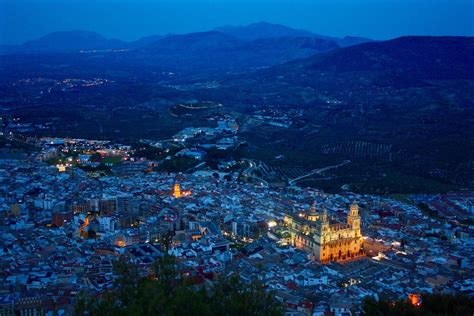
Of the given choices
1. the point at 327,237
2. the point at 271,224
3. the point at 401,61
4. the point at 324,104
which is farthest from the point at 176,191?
the point at 401,61

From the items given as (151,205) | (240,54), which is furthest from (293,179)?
(240,54)

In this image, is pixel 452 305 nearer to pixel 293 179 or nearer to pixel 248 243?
pixel 248 243

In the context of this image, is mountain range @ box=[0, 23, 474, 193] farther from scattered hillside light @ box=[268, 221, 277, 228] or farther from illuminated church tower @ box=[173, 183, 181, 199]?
scattered hillside light @ box=[268, 221, 277, 228]

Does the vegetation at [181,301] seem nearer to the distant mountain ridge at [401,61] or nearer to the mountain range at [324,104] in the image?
the mountain range at [324,104]

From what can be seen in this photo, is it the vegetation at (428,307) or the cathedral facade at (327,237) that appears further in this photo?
the cathedral facade at (327,237)

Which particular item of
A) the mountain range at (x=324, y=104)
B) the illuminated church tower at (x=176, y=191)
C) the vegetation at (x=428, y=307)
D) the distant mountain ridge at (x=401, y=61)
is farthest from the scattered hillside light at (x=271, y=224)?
the distant mountain ridge at (x=401, y=61)

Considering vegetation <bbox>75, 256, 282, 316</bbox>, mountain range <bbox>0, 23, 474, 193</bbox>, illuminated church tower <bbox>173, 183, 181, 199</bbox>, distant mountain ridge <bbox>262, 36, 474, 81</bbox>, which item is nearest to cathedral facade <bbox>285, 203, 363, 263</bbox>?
illuminated church tower <bbox>173, 183, 181, 199</bbox>

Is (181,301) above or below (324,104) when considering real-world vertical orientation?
below

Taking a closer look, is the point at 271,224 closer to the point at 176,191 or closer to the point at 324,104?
the point at 176,191
